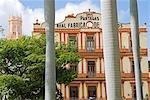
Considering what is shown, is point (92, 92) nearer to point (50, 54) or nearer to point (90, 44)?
point (90, 44)

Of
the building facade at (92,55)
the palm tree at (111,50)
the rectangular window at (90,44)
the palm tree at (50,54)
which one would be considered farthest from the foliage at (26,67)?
the rectangular window at (90,44)

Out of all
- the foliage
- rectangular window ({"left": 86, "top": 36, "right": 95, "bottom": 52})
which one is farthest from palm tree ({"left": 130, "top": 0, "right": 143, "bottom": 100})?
rectangular window ({"left": 86, "top": 36, "right": 95, "bottom": 52})

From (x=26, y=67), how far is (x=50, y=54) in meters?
9.30

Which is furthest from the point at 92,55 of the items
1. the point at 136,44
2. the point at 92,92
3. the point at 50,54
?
the point at 50,54

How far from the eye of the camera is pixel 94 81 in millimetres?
32438

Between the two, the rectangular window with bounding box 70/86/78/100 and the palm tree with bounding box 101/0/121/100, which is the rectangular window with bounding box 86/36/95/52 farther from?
the palm tree with bounding box 101/0/121/100

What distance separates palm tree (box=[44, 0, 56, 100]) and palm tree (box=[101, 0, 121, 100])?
2.97m

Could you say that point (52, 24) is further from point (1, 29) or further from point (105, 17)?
point (1, 29)

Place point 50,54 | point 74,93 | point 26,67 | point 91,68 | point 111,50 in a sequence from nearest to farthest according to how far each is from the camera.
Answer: point 111,50, point 50,54, point 26,67, point 74,93, point 91,68

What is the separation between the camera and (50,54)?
36.7ft

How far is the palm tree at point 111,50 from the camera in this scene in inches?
320

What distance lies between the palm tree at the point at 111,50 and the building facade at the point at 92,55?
78.4ft

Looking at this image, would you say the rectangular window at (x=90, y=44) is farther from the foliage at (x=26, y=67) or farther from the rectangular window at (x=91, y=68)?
the foliage at (x=26, y=67)

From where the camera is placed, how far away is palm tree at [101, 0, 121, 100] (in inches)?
320
